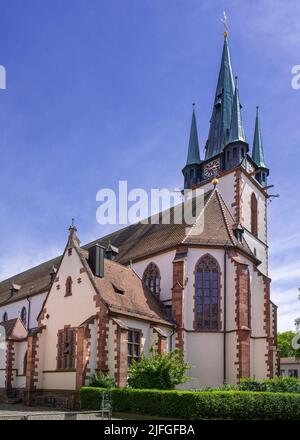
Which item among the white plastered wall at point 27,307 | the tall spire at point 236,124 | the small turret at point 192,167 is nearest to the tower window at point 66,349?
the white plastered wall at point 27,307

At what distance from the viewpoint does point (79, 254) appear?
29859 millimetres

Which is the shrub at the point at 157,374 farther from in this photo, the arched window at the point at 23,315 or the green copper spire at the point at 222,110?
the green copper spire at the point at 222,110

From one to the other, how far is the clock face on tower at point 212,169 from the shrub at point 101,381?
2546 cm

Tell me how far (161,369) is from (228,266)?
35.6ft

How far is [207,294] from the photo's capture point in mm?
33000

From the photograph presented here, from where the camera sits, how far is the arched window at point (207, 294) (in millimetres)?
32375

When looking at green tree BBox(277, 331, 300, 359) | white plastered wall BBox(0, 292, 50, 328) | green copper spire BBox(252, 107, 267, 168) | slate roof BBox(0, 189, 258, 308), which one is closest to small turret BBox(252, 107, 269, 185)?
green copper spire BBox(252, 107, 267, 168)

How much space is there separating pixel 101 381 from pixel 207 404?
6647mm

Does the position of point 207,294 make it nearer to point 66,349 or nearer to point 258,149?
point 66,349

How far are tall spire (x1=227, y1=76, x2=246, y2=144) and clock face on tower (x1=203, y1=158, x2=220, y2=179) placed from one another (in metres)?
2.27

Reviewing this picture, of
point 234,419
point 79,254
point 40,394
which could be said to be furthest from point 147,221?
point 234,419

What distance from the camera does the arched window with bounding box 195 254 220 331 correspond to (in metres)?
32.4

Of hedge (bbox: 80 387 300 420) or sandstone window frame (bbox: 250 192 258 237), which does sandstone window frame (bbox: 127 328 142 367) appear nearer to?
hedge (bbox: 80 387 300 420)

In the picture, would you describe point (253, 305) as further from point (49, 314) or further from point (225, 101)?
point (225, 101)
